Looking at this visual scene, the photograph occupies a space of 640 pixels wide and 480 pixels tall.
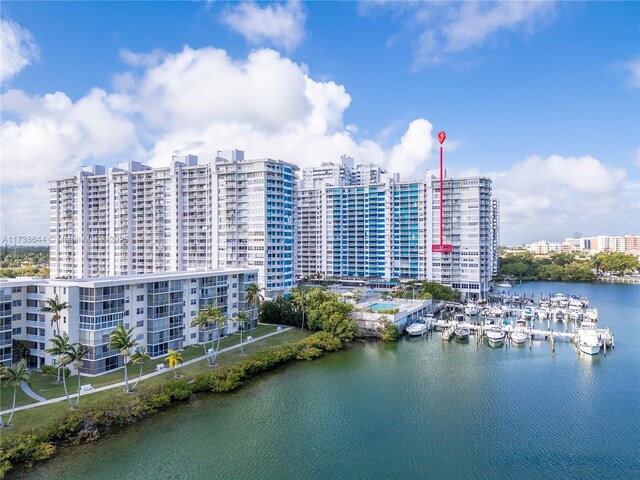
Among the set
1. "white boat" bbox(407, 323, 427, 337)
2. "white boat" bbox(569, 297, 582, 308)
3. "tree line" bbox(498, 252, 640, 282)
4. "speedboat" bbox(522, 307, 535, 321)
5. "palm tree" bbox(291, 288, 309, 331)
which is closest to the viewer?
"palm tree" bbox(291, 288, 309, 331)

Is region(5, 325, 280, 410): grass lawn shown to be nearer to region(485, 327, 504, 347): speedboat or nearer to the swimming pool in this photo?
the swimming pool

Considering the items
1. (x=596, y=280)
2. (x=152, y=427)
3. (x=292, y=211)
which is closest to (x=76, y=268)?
(x=292, y=211)

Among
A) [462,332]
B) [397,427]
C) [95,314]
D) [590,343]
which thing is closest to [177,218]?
[95,314]

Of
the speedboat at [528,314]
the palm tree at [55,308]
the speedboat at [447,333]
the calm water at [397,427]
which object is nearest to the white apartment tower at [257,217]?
the speedboat at [447,333]

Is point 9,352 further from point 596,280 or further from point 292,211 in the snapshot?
point 596,280

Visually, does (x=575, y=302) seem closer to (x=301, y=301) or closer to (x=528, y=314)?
(x=528, y=314)

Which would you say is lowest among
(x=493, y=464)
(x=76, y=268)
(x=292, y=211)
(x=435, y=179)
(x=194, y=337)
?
(x=493, y=464)

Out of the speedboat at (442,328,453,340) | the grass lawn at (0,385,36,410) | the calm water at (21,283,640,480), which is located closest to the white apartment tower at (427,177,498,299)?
the speedboat at (442,328,453,340)
